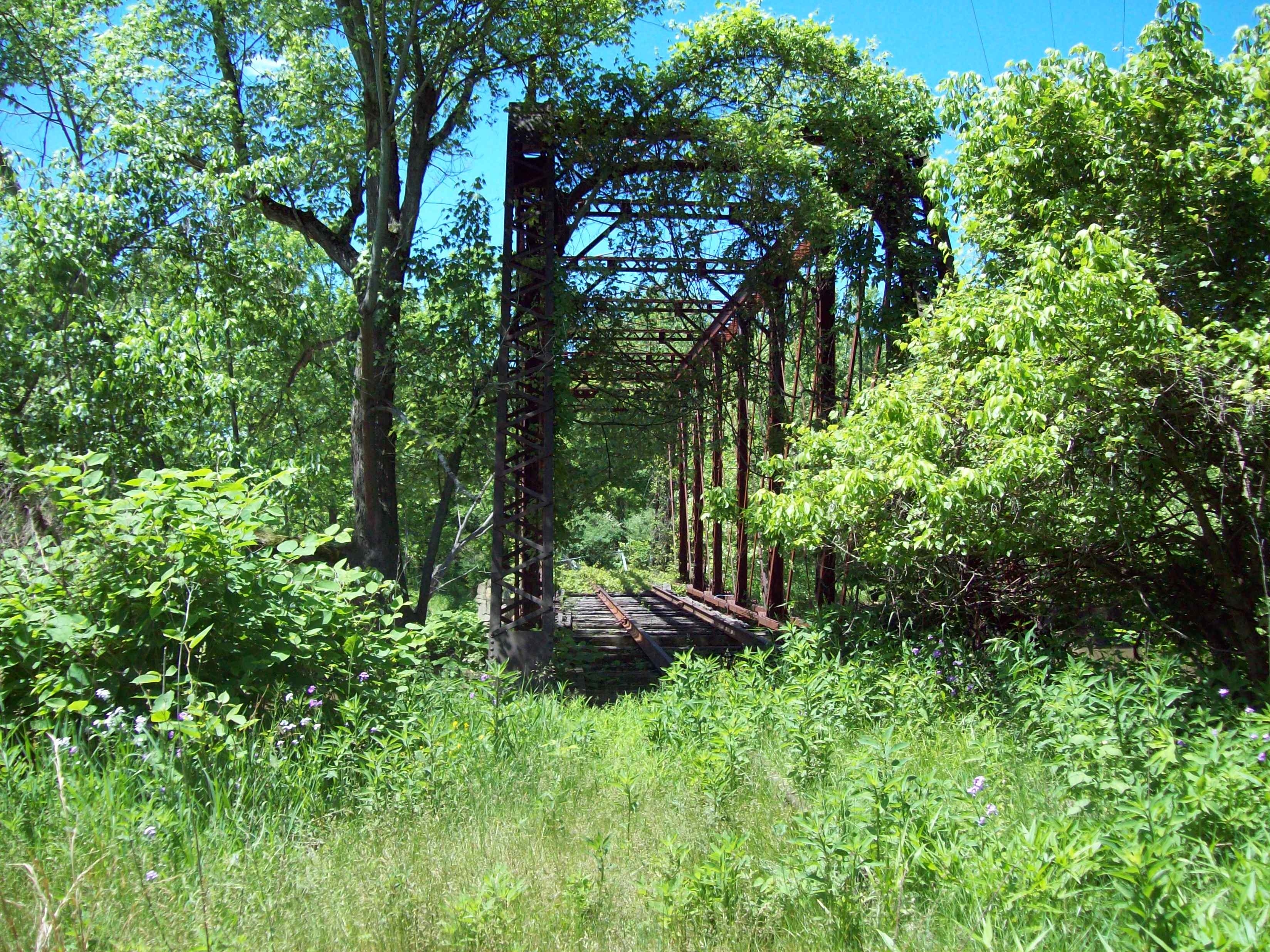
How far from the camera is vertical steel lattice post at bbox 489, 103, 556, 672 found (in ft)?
37.4

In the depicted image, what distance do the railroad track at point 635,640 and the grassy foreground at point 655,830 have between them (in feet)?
8.16

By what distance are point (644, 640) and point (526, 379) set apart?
226 inches

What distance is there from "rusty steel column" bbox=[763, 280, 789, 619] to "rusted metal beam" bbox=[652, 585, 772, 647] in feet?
1.92

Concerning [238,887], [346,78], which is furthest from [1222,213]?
[346,78]

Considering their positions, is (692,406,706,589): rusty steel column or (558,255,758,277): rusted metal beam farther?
(692,406,706,589): rusty steel column

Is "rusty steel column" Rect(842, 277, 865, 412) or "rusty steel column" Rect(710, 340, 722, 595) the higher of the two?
"rusty steel column" Rect(842, 277, 865, 412)

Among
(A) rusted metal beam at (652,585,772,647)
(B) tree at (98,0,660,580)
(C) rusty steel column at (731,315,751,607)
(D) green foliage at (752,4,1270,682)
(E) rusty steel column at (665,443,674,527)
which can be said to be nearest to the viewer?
(D) green foliage at (752,4,1270,682)

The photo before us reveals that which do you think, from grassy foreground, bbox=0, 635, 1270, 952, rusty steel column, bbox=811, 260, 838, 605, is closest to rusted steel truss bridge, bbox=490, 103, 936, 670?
rusty steel column, bbox=811, 260, 838, 605

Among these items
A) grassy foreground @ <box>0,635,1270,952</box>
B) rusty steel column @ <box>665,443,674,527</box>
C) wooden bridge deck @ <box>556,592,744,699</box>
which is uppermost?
rusty steel column @ <box>665,443,674,527</box>

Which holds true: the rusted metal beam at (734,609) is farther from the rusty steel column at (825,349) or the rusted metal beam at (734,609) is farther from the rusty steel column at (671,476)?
the rusty steel column at (671,476)

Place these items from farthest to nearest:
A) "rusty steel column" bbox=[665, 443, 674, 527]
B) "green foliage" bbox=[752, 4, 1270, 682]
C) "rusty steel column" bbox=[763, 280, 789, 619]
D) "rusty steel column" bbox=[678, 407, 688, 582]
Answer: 1. "rusty steel column" bbox=[665, 443, 674, 527]
2. "rusty steel column" bbox=[678, 407, 688, 582]
3. "rusty steel column" bbox=[763, 280, 789, 619]
4. "green foliage" bbox=[752, 4, 1270, 682]

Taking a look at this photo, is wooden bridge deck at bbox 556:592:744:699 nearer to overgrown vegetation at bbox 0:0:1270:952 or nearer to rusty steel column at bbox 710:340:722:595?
rusty steel column at bbox 710:340:722:595

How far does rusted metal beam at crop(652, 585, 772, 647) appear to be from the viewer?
551 inches

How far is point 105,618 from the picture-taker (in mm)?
4629
